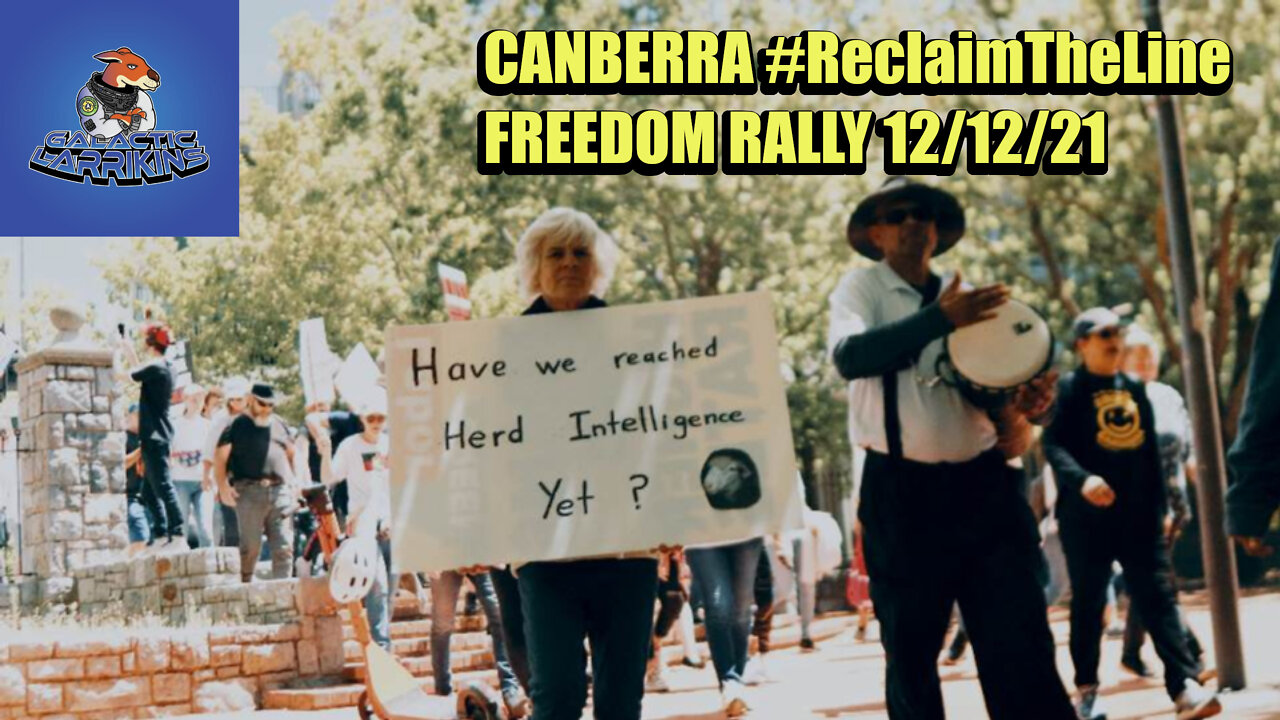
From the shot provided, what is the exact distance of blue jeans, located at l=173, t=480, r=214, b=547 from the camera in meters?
16.7

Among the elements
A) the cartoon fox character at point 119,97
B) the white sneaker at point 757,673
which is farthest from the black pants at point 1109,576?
the cartoon fox character at point 119,97

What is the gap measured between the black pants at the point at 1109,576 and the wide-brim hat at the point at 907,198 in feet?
10.4

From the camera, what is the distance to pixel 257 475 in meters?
13.8

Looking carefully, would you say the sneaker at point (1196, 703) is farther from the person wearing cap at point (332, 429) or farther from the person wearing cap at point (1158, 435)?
the person wearing cap at point (332, 429)

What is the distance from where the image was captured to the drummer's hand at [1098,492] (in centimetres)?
821

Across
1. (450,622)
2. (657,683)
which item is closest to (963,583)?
(450,622)

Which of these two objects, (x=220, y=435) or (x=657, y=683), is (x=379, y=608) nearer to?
(x=657, y=683)

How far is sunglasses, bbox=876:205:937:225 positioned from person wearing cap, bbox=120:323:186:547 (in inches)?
407

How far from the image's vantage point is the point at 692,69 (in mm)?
23906

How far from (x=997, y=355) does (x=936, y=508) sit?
436 mm

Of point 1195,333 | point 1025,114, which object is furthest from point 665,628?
point 1025,114

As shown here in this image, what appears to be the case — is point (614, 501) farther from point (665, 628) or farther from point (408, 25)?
point (408, 25)

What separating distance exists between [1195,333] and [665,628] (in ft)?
14.6

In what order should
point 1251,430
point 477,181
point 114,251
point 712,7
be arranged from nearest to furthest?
point 1251,430
point 712,7
point 477,181
point 114,251
